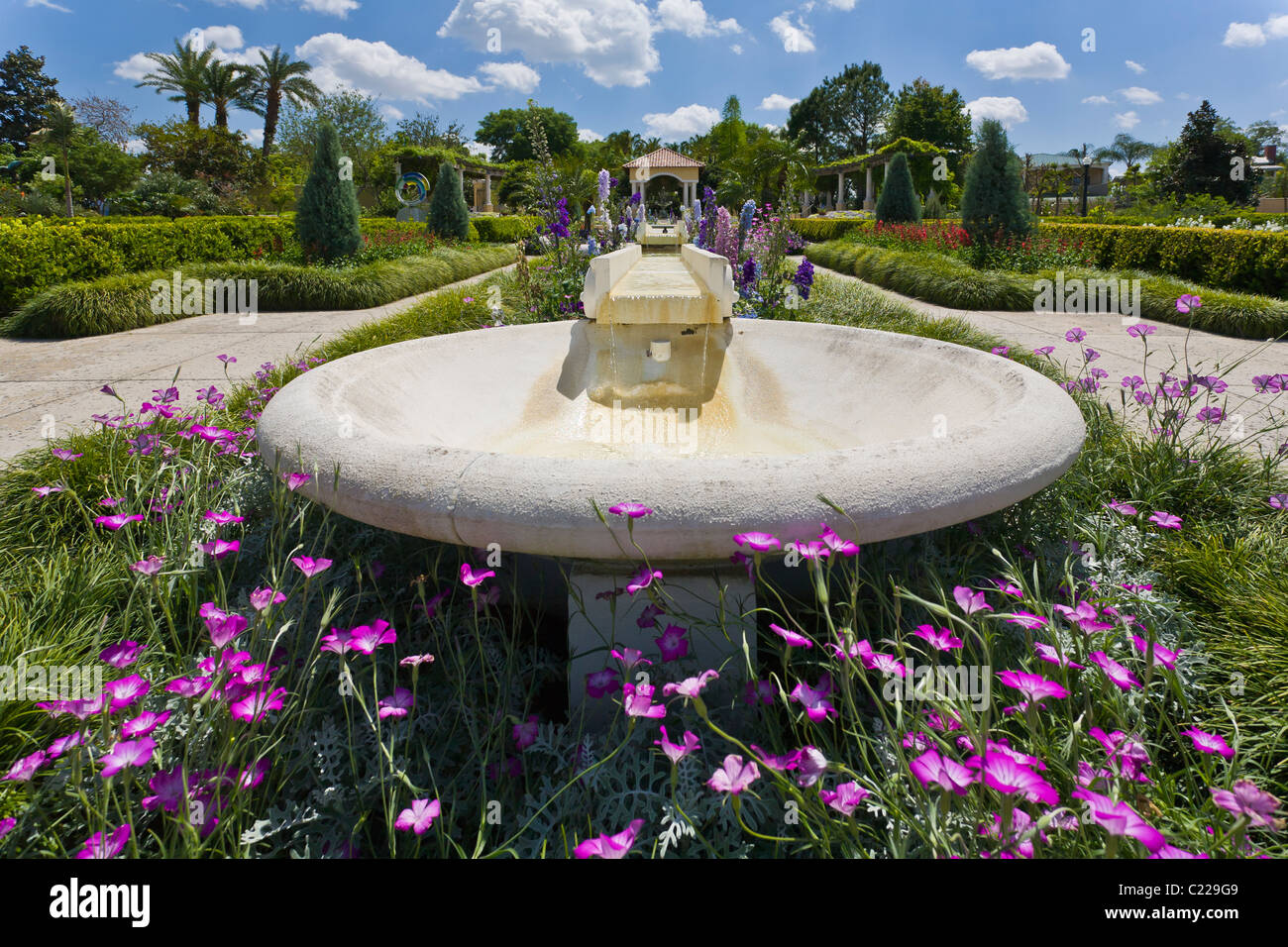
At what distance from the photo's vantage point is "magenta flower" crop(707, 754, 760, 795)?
1.00m

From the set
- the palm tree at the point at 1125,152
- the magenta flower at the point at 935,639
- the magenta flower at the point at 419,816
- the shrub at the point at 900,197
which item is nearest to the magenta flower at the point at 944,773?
the magenta flower at the point at 935,639

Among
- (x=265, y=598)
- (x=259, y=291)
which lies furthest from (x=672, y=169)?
(x=265, y=598)

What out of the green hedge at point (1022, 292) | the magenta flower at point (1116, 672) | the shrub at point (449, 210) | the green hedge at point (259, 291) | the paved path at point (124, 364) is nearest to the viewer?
the magenta flower at point (1116, 672)

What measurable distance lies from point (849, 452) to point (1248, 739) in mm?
1129

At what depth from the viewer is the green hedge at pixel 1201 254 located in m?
10.2

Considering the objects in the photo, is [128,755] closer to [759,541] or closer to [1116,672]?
[759,541]

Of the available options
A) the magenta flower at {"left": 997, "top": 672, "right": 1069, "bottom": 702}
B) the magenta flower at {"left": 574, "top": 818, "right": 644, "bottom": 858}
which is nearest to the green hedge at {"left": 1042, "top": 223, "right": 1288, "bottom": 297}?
the magenta flower at {"left": 997, "top": 672, "right": 1069, "bottom": 702}

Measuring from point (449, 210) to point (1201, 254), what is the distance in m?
17.8

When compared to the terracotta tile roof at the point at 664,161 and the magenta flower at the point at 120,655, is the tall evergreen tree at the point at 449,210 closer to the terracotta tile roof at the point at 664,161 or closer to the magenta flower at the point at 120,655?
the magenta flower at the point at 120,655

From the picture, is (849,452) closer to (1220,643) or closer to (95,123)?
(1220,643)

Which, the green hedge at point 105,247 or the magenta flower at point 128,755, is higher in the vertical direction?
the green hedge at point 105,247

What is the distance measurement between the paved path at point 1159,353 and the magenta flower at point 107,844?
4.57m

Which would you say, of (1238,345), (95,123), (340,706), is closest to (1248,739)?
(340,706)

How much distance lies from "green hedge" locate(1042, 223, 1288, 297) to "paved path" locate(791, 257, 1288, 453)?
8.99 ft
